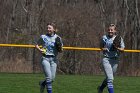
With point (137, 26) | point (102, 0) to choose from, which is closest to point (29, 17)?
point (102, 0)

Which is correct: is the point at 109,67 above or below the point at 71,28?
below

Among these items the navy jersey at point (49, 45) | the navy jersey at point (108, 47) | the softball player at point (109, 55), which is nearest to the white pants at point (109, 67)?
the softball player at point (109, 55)

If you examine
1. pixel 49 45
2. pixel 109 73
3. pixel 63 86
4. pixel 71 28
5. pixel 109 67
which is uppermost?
pixel 71 28

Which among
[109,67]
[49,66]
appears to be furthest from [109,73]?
[49,66]

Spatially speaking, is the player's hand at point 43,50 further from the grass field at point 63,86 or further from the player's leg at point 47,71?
the grass field at point 63,86

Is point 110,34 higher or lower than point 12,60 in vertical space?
higher

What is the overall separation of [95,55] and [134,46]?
34.1 feet

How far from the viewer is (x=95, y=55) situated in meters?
29.2

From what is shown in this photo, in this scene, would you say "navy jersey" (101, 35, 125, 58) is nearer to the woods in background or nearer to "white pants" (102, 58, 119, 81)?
"white pants" (102, 58, 119, 81)

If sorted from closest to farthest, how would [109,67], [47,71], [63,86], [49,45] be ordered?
[47,71] → [49,45] → [109,67] → [63,86]

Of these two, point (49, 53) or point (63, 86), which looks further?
point (63, 86)

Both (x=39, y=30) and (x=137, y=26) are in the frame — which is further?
(x=137, y=26)

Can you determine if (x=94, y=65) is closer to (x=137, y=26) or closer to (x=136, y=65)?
(x=136, y=65)

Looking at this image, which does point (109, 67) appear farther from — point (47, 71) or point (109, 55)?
point (47, 71)
